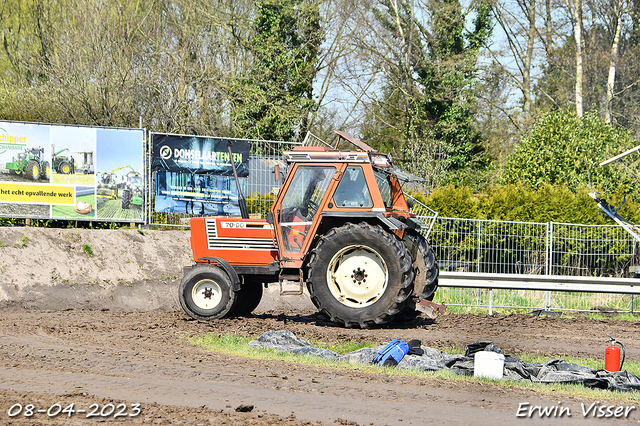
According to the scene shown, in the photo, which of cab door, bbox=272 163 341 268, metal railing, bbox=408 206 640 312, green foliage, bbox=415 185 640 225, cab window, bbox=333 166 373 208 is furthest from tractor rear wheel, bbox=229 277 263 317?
green foliage, bbox=415 185 640 225

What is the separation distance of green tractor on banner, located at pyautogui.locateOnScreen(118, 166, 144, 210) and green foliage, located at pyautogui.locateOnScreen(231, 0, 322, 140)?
1121 cm

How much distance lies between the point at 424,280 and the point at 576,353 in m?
2.79

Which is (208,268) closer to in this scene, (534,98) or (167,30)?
(167,30)

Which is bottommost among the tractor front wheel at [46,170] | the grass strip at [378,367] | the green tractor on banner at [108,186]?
the grass strip at [378,367]

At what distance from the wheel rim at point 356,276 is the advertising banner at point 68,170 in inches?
250

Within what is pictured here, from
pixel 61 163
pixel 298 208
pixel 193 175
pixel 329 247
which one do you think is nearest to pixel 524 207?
pixel 193 175

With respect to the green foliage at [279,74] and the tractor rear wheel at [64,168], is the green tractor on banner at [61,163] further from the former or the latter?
the green foliage at [279,74]

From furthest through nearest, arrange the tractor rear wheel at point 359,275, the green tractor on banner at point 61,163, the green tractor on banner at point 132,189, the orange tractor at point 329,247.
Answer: the green tractor on banner at point 132,189, the green tractor on banner at point 61,163, the orange tractor at point 329,247, the tractor rear wheel at point 359,275

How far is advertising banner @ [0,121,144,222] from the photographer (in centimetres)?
1366

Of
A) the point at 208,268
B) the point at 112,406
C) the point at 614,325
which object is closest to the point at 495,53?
the point at 614,325

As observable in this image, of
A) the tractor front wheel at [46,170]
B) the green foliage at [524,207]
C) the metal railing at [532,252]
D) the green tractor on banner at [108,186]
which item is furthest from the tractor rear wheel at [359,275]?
the green foliage at [524,207]

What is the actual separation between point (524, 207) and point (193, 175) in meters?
8.39

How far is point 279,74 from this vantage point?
27.2 metres

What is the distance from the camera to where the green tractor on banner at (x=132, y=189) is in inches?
573
